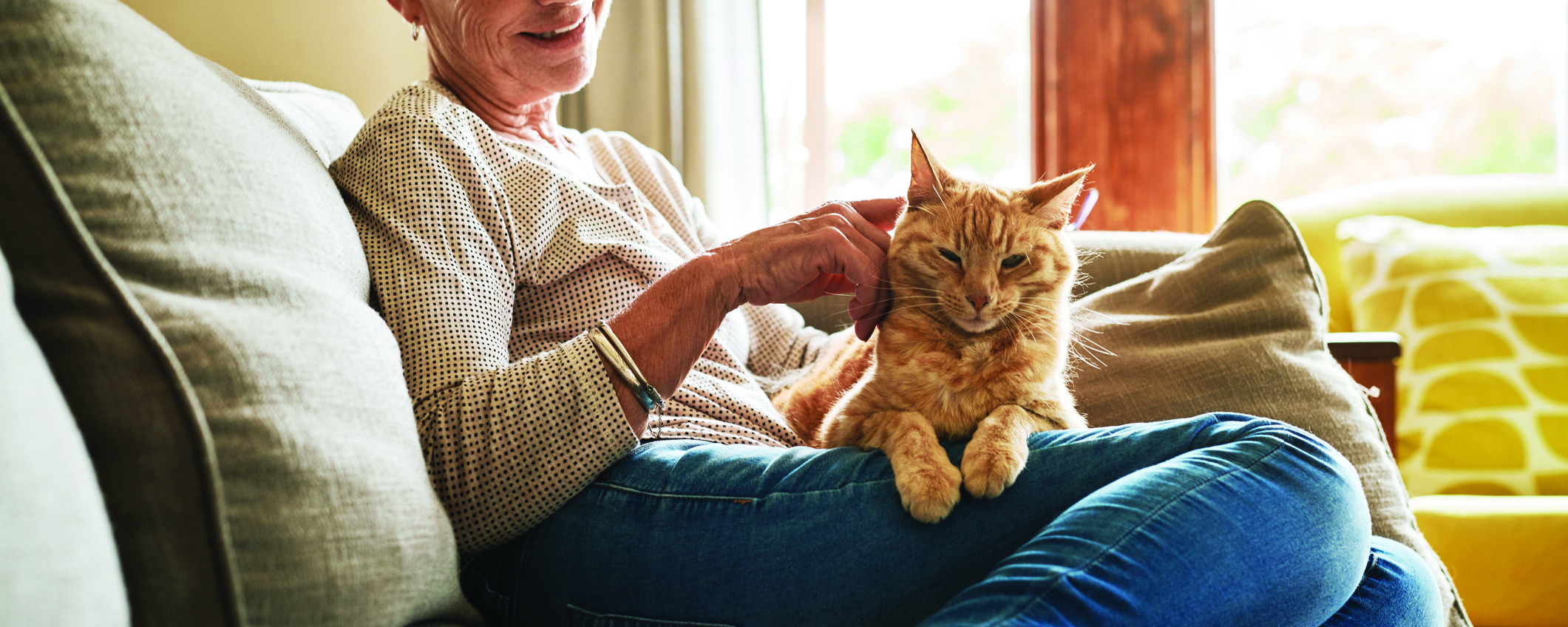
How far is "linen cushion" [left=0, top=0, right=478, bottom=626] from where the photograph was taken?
58 centimetres

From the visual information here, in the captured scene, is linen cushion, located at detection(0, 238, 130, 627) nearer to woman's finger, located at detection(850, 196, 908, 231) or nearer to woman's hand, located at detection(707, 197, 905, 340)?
woman's hand, located at detection(707, 197, 905, 340)

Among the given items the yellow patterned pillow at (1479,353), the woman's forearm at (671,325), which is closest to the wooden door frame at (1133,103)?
the yellow patterned pillow at (1479,353)

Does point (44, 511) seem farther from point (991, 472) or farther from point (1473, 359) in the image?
point (1473, 359)

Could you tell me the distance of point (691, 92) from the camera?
2641mm

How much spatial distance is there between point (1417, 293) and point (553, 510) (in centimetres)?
193

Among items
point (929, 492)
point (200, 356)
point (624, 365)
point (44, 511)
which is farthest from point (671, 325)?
point (44, 511)

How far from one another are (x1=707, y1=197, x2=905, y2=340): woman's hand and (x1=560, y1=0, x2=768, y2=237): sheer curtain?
1579 mm

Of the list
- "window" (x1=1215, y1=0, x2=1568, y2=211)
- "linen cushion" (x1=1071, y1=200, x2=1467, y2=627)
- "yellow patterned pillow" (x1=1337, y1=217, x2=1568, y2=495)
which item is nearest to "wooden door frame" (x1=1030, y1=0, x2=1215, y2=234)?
"window" (x1=1215, y1=0, x2=1568, y2=211)

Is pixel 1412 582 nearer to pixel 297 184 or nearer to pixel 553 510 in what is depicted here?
pixel 553 510

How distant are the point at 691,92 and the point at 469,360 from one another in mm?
1853

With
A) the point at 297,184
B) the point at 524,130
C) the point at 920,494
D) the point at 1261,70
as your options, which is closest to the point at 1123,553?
the point at 920,494

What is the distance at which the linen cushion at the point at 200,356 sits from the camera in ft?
1.89

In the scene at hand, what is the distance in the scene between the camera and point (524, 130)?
4.56 ft

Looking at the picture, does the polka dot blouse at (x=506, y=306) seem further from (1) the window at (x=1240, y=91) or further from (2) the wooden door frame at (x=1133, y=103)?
(2) the wooden door frame at (x=1133, y=103)
